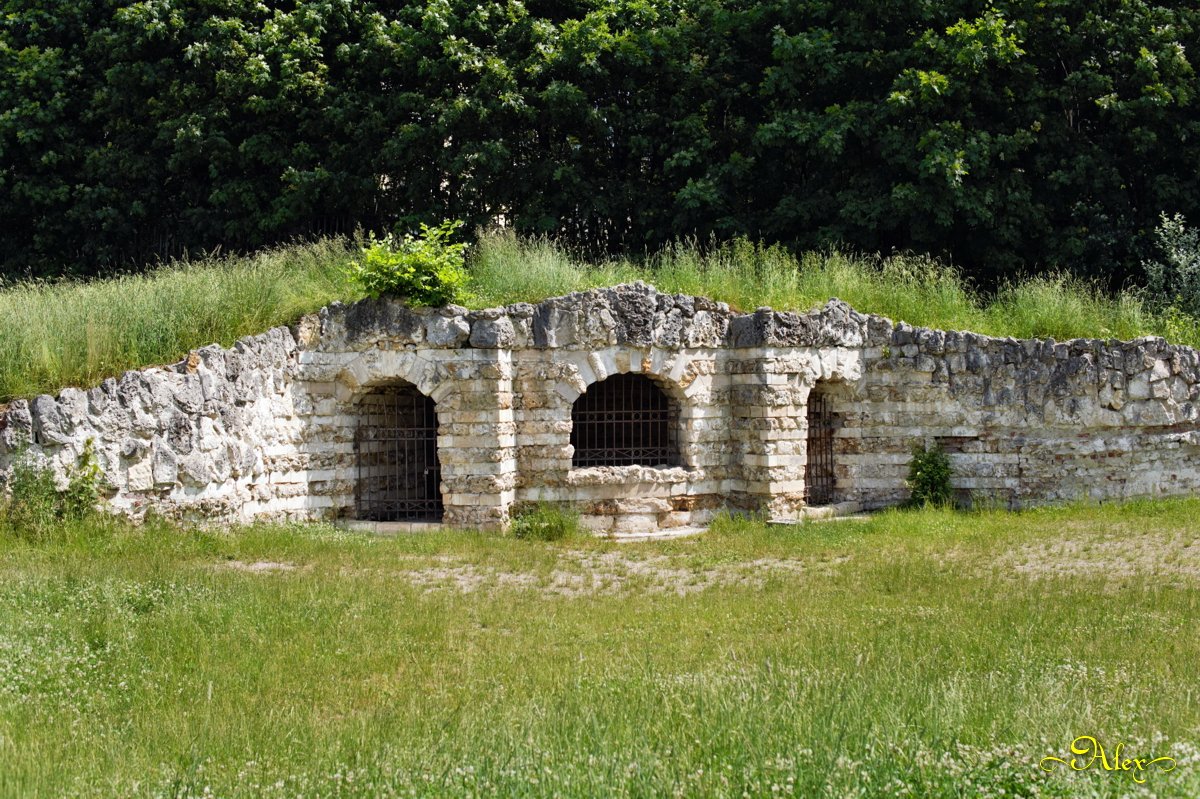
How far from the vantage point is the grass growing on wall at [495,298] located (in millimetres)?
12102

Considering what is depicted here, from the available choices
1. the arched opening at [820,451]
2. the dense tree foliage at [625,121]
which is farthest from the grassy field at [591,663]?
the dense tree foliage at [625,121]

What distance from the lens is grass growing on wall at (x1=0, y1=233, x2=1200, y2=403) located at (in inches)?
476

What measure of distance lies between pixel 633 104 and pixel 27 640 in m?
14.6

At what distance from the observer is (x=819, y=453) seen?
1588 cm

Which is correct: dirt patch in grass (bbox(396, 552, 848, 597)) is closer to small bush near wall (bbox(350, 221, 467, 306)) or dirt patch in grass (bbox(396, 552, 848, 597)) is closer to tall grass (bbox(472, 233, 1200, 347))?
small bush near wall (bbox(350, 221, 467, 306))

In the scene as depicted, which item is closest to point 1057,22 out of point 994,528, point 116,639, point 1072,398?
point 1072,398

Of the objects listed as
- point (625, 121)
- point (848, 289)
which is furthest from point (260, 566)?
point (625, 121)

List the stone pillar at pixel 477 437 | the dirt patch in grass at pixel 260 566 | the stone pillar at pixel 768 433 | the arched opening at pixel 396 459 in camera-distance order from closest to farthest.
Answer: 1. the dirt patch in grass at pixel 260 566
2. the stone pillar at pixel 477 437
3. the stone pillar at pixel 768 433
4. the arched opening at pixel 396 459

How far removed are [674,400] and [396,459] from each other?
3.81 meters

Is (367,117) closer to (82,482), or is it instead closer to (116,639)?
(82,482)

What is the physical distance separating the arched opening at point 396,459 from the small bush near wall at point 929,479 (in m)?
6.39

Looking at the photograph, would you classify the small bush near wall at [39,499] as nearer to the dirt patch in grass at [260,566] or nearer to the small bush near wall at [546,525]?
the dirt patch in grass at [260,566]

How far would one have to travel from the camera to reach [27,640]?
7.86 metres

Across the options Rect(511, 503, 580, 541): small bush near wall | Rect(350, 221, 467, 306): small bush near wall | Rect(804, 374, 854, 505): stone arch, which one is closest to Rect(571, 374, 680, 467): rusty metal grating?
Rect(511, 503, 580, 541): small bush near wall
